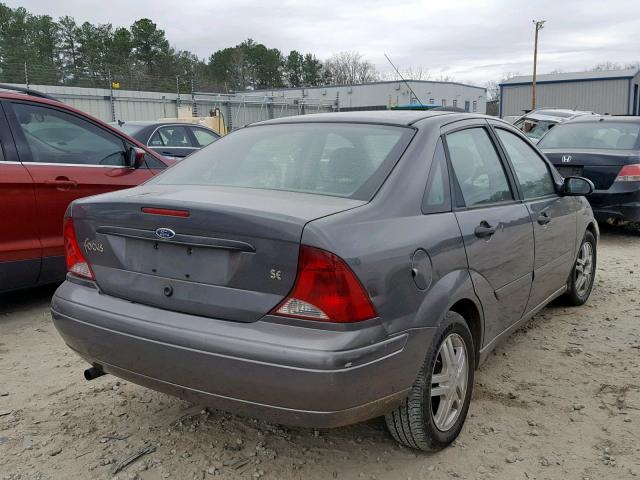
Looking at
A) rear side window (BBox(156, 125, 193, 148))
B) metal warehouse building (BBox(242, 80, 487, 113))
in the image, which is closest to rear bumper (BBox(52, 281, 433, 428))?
rear side window (BBox(156, 125, 193, 148))

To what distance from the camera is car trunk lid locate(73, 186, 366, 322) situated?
2.27m

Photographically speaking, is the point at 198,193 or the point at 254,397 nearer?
the point at 254,397

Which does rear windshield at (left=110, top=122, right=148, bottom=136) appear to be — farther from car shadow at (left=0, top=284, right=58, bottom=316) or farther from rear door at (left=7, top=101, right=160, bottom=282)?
car shadow at (left=0, top=284, right=58, bottom=316)

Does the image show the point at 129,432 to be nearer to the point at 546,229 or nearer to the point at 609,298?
the point at 546,229

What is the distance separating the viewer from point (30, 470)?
8.73 ft

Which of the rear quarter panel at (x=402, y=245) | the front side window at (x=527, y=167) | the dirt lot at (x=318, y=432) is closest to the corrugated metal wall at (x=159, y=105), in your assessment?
the dirt lot at (x=318, y=432)

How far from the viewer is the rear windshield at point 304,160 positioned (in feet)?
9.01

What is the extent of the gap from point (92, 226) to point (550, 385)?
270 centimetres

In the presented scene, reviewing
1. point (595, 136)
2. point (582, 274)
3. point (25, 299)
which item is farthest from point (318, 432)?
point (595, 136)

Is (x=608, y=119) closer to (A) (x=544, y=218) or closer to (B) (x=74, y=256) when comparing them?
(A) (x=544, y=218)

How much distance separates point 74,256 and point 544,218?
110 inches

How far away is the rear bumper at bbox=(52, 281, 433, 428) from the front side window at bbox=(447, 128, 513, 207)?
950mm

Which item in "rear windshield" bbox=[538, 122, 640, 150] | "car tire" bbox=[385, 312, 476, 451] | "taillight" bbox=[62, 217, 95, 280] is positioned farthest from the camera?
"rear windshield" bbox=[538, 122, 640, 150]

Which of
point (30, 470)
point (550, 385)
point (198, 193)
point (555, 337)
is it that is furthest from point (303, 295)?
point (555, 337)
